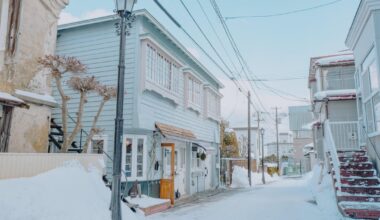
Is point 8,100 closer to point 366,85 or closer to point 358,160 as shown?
point 358,160

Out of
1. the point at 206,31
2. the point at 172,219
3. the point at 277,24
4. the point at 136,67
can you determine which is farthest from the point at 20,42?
the point at 277,24

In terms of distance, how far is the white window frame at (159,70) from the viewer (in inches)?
475

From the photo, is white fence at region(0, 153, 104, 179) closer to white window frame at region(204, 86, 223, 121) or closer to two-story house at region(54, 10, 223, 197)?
two-story house at region(54, 10, 223, 197)

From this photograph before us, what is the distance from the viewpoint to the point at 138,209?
934cm

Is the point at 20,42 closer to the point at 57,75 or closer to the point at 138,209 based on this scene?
the point at 57,75

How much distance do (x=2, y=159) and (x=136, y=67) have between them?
20.8 feet

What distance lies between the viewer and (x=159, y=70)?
13.4 metres

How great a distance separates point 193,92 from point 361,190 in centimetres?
1041

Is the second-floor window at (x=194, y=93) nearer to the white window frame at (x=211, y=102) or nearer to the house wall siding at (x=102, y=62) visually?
the white window frame at (x=211, y=102)

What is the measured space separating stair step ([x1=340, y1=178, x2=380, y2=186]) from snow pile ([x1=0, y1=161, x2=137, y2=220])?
19.7 feet

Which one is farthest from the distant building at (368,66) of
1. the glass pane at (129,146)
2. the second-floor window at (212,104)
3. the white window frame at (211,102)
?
the second-floor window at (212,104)

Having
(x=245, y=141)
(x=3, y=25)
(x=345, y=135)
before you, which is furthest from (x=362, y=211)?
(x=245, y=141)

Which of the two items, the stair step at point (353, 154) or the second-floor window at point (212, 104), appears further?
the second-floor window at point (212, 104)

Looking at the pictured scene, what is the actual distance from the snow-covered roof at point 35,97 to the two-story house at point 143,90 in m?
2.98
